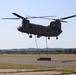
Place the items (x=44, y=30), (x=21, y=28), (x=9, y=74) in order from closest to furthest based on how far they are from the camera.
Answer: (x=9, y=74) → (x=21, y=28) → (x=44, y=30)

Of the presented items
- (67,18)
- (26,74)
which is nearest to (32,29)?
(67,18)

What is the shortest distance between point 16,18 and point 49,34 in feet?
26.2

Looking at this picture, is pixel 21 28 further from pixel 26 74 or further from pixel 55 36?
pixel 26 74

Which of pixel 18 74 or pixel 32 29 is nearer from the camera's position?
pixel 18 74

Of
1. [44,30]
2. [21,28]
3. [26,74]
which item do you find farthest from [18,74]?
[44,30]

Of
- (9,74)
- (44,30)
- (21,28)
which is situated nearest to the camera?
(9,74)

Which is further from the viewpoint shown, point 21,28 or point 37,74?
point 21,28

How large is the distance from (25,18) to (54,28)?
300 inches

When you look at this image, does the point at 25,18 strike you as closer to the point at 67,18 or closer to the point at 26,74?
the point at 67,18

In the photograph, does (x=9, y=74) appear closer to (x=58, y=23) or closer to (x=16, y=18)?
(x=16, y=18)

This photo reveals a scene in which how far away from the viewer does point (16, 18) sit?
63125 millimetres

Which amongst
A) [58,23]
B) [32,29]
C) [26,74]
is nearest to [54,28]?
[58,23]

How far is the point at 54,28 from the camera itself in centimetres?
6794

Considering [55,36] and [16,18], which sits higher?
[16,18]
